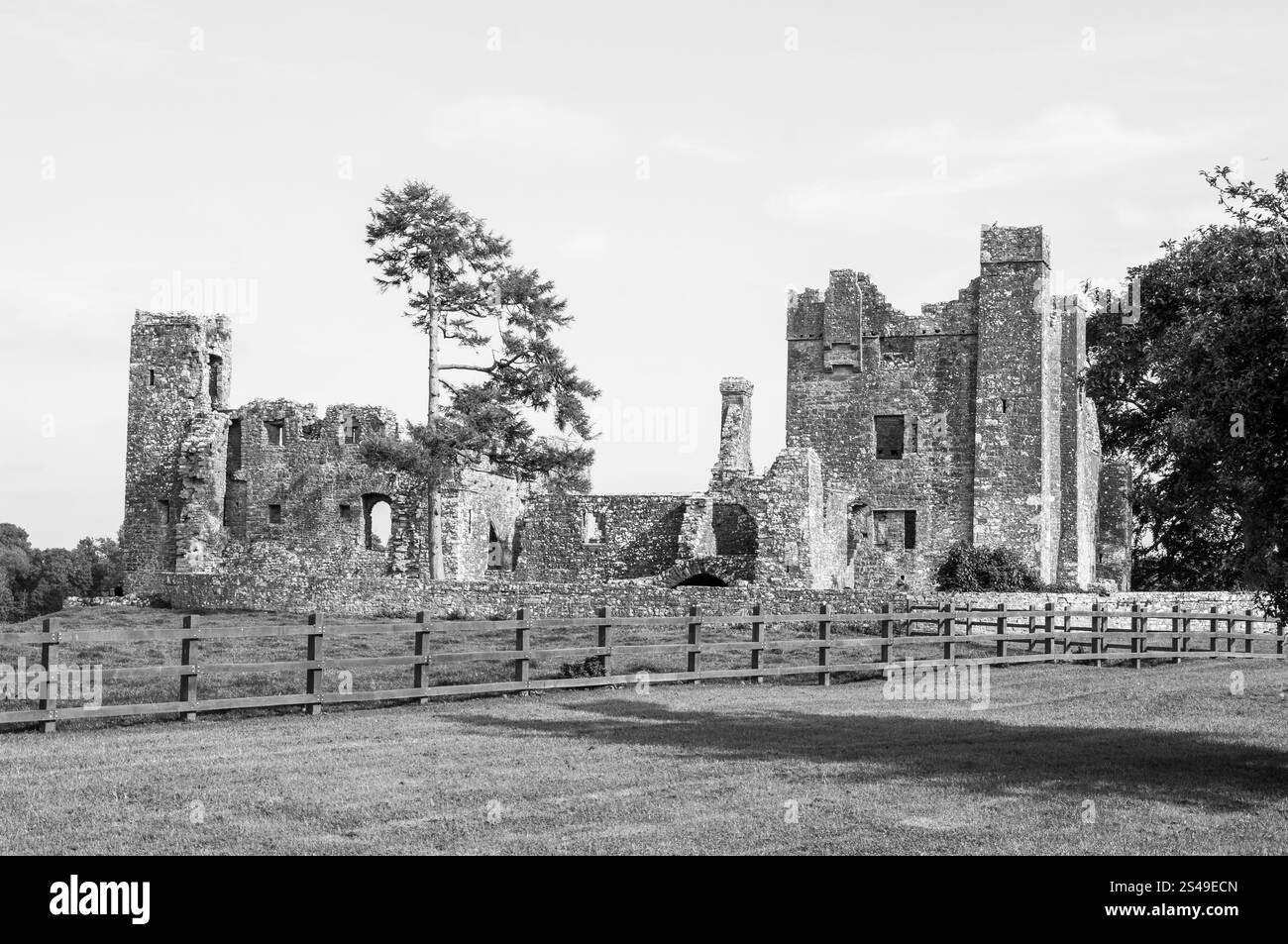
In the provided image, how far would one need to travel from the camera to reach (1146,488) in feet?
152

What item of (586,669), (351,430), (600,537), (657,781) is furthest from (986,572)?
(657,781)

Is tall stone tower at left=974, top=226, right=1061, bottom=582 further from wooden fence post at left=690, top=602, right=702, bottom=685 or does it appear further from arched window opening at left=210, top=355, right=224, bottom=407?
arched window opening at left=210, top=355, right=224, bottom=407

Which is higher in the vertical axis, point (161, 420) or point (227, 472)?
point (161, 420)

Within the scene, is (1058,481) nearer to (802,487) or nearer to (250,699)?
(802,487)

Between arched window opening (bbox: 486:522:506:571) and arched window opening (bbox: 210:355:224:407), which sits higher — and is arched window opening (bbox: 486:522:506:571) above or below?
below

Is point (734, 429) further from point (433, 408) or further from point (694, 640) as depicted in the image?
point (694, 640)

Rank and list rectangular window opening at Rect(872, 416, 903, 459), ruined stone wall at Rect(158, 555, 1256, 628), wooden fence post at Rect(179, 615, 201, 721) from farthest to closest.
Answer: rectangular window opening at Rect(872, 416, 903, 459), ruined stone wall at Rect(158, 555, 1256, 628), wooden fence post at Rect(179, 615, 201, 721)

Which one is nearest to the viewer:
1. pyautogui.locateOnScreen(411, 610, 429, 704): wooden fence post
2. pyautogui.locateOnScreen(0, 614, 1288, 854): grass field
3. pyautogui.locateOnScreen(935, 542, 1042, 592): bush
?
pyautogui.locateOnScreen(0, 614, 1288, 854): grass field

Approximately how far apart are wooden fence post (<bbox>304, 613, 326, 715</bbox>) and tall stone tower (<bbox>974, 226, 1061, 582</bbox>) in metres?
30.1

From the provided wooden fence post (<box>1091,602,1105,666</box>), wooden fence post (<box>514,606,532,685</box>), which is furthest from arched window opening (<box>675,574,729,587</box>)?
wooden fence post (<box>514,606,532,685</box>)

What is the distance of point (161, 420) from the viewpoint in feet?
157

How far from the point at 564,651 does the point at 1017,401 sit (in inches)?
1089

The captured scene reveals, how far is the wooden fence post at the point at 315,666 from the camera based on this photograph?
51.5 ft

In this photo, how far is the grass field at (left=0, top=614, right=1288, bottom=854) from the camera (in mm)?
9219
